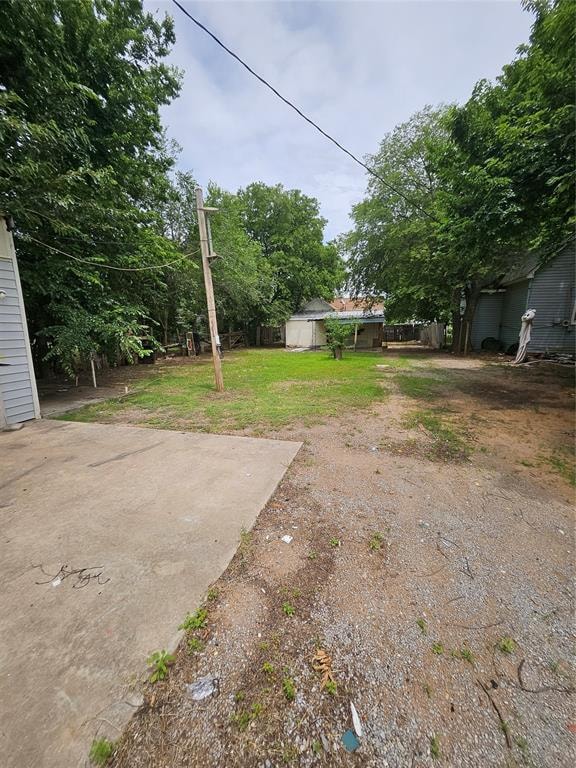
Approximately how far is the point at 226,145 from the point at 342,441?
651cm

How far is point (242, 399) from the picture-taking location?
21.1ft

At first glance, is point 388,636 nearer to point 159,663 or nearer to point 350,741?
point 350,741

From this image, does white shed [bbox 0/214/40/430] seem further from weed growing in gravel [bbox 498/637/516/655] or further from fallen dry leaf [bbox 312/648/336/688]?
weed growing in gravel [bbox 498/637/516/655]

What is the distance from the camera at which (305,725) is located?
3.84ft

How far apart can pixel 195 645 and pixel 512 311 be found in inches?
651

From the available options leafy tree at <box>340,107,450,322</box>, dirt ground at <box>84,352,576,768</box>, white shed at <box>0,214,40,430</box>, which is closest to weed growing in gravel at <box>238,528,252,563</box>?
dirt ground at <box>84,352,576,768</box>

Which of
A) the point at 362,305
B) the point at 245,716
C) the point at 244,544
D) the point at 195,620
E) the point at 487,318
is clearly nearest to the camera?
the point at 245,716

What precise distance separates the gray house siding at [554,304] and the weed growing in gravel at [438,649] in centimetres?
1339

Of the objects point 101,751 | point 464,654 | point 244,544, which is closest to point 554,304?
point 464,654

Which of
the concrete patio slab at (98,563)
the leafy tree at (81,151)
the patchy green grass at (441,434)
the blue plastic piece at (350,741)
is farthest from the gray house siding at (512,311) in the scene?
the blue plastic piece at (350,741)

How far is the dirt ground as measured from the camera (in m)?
1.11

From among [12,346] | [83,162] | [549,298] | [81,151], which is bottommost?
[12,346]

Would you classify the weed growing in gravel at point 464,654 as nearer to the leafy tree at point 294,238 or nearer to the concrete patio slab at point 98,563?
the concrete patio slab at point 98,563

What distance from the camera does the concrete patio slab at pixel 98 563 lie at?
1.20 m
